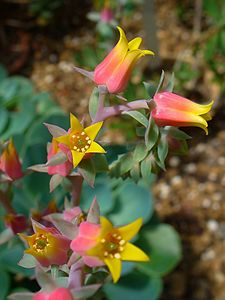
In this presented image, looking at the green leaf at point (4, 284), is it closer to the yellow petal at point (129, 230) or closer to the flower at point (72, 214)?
the flower at point (72, 214)

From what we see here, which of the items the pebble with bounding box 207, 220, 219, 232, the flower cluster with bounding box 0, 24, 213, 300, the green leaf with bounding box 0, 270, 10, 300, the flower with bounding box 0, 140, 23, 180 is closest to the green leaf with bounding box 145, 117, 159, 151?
the flower cluster with bounding box 0, 24, 213, 300

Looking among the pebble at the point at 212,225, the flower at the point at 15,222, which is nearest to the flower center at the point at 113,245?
the flower at the point at 15,222

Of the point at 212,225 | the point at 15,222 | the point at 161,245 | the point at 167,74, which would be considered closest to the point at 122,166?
the point at 15,222

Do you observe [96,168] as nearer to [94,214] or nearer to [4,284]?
[94,214]

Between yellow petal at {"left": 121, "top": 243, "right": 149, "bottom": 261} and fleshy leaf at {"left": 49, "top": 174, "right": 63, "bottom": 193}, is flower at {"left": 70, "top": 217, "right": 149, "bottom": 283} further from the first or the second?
fleshy leaf at {"left": 49, "top": 174, "right": 63, "bottom": 193}

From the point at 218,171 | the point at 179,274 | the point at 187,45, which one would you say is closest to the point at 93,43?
the point at 187,45
